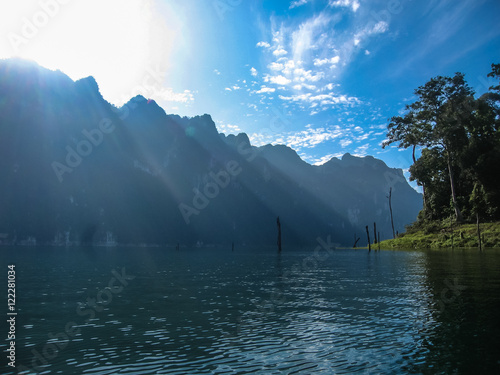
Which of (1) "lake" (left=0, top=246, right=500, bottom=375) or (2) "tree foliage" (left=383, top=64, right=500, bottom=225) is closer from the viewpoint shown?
(1) "lake" (left=0, top=246, right=500, bottom=375)

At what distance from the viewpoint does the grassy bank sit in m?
59.0

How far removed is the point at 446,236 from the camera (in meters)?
68.3

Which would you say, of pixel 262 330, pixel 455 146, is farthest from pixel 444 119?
pixel 262 330

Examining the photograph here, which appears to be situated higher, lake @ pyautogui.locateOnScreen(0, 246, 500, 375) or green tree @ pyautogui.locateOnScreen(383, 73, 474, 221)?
green tree @ pyautogui.locateOnScreen(383, 73, 474, 221)

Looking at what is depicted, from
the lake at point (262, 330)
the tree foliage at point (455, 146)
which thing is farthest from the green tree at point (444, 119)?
the lake at point (262, 330)

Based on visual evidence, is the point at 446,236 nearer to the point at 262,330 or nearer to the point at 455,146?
the point at 455,146

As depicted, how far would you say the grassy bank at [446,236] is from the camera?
59.0 meters

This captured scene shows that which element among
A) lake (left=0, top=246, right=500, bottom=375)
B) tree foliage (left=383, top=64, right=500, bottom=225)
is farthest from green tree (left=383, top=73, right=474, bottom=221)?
lake (left=0, top=246, right=500, bottom=375)

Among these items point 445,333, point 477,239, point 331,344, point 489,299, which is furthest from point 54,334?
point 477,239

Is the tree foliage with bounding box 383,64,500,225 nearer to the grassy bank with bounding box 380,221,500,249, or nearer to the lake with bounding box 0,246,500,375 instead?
the grassy bank with bounding box 380,221,500,249
